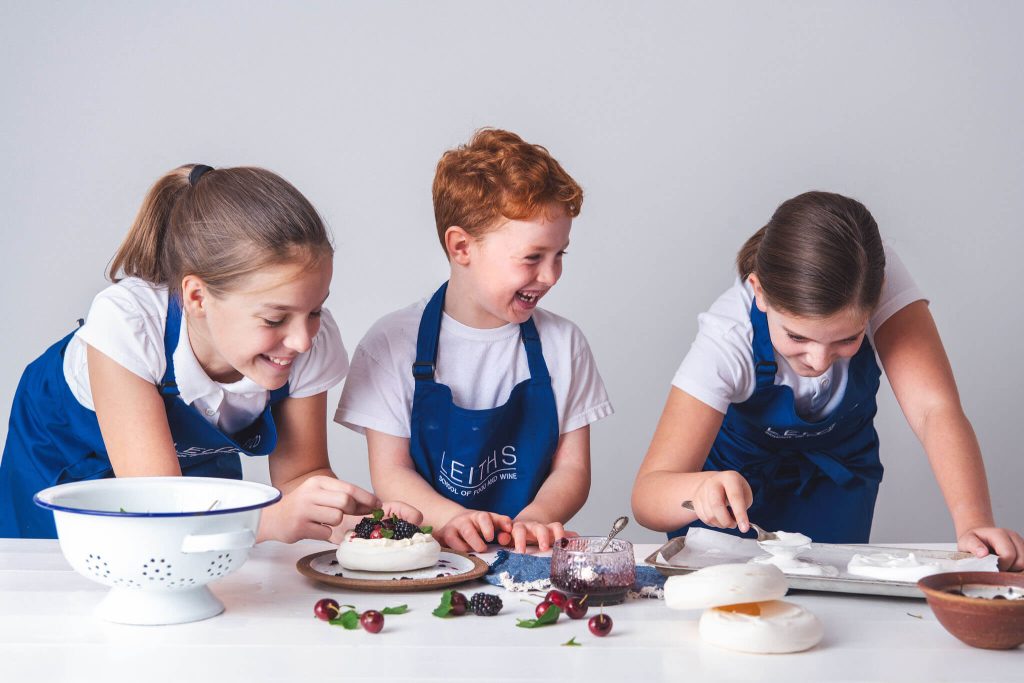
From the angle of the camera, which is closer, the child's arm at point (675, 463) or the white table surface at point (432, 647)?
the white table surface at point (432, 647)

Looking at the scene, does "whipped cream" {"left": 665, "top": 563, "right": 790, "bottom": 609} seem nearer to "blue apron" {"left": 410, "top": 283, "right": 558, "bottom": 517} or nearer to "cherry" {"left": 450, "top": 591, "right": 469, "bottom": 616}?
"cherry" {"left": 450, "top": 591, "right": 469, "bottom": 616}

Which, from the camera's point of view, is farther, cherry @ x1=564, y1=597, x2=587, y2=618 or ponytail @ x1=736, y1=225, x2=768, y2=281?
ponytail @ x1=736, y1=225, x2=768, y2=281

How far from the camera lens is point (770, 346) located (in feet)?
6.55

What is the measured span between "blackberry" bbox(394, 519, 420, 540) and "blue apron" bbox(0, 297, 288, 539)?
52 cm

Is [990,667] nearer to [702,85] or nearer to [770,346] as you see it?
[770,346]

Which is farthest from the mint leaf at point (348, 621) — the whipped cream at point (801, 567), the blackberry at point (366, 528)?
the whipped cream at point (801, 567)

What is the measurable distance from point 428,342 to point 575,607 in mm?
928

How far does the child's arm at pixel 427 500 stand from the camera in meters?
1.68

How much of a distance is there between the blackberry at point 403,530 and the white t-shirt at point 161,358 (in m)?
0.48

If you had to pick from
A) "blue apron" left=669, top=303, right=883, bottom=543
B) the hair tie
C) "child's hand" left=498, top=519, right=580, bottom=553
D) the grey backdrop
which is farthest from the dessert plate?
the grey backdrop

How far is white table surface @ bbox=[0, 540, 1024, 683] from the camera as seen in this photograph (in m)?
1.11

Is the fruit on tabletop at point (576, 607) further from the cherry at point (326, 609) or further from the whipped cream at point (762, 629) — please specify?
the cherry at point (326, 609)

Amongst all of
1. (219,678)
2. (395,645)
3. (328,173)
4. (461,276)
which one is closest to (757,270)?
(461,276)

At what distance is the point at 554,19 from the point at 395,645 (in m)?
2.44
